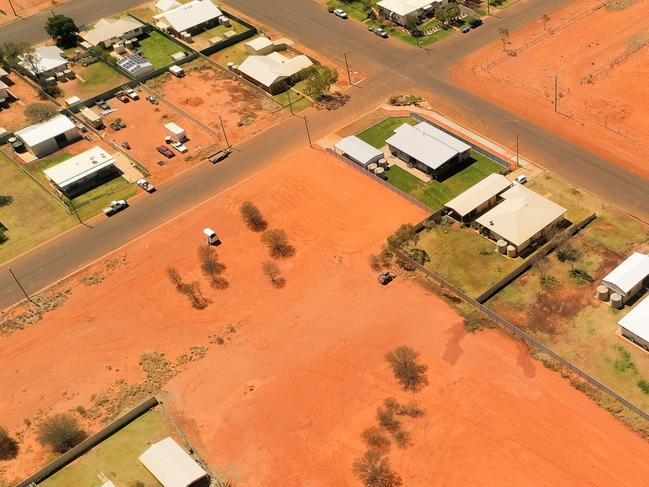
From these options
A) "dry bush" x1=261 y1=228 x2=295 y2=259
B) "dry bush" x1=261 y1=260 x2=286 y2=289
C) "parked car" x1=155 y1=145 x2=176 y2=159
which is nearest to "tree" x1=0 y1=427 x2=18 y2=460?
"dry bush" x1=261 y1=260 x2=286 y2=289

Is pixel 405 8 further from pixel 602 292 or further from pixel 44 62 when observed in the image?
pixel 602 292

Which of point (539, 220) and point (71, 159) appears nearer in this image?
point (539, 220)

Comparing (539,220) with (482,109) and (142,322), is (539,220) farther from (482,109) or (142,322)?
(142,322)

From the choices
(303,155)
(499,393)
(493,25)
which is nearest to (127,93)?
(303,155)

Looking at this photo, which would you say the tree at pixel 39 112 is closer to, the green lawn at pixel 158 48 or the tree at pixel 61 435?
the green lawn at pixel 158 48

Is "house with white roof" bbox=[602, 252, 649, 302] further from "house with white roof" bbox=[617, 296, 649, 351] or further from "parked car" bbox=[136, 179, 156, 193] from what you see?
"parked car" bbox=[136, 179, 156, 193]
